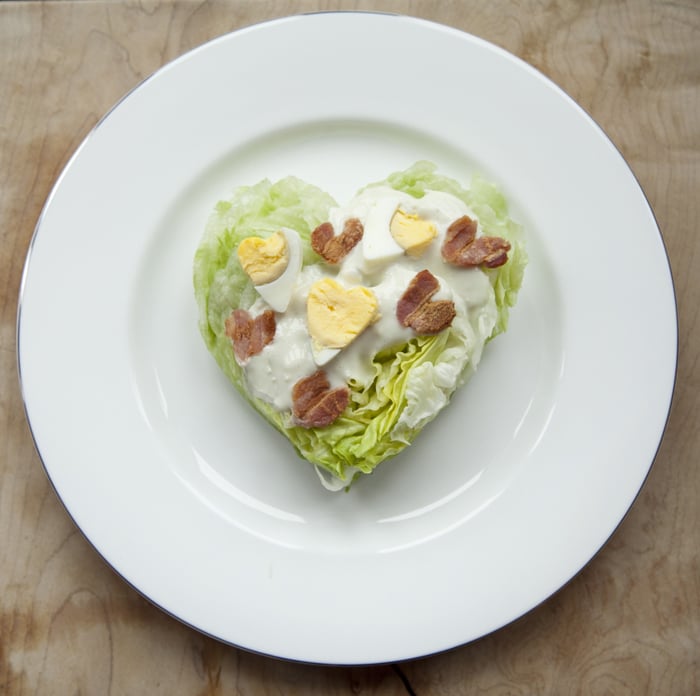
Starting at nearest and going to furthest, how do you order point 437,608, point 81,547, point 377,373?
1. point 377,373
2. point 437,608
3. point 81,547

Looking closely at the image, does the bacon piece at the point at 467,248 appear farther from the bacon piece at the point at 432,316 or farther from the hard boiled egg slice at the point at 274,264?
the hard boiled egg slice at the point at 274,264

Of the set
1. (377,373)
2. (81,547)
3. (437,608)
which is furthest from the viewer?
(81,547)

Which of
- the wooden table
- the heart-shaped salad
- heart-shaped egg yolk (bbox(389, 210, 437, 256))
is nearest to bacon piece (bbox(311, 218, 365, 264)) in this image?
the heart-shaped salad

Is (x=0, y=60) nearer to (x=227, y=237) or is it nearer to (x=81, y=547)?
(x=227, y=237)

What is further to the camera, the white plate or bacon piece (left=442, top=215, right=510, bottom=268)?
the white plate

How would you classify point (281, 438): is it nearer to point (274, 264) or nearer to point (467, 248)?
point (274, 264)

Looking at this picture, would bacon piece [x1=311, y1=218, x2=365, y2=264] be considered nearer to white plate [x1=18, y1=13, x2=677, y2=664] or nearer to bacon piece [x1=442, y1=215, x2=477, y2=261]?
bacon piece [x1=442, y1=215, x2=477, y2=261]

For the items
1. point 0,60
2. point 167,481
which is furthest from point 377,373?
point 0,60

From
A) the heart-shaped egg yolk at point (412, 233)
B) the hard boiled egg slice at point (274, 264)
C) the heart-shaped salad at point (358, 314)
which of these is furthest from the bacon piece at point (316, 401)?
the heart-shaped egg yolk at point (412, 233)
